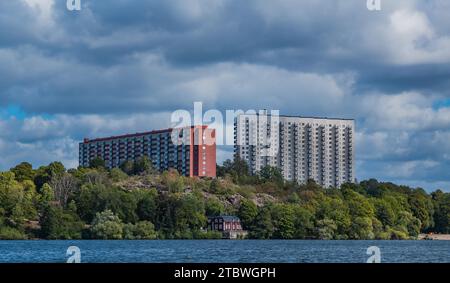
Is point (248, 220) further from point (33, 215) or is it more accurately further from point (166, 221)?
point (33, 215)

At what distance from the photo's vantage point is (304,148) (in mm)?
158625

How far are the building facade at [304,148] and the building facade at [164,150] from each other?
26.5 ft

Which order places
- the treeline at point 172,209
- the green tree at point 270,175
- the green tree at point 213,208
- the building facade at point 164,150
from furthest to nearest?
1. the green tree at point 270,175
2. the building facade at point 164,150
3. the green tree at point 213,208
4. the treeline at point 172,209

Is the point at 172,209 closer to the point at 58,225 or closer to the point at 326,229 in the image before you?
the point at 58,225

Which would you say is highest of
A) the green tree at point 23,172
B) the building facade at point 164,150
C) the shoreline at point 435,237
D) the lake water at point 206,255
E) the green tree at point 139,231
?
the building facade at point 164,150

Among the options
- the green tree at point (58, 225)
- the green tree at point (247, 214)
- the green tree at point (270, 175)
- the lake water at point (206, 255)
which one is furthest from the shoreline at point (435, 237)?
the green tree at point (58, 225)

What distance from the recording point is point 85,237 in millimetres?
96688

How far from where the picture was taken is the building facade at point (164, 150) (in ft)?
420

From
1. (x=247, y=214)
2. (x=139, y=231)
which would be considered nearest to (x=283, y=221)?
(x=247, y=214)

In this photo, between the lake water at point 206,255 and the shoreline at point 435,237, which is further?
the shoreline at point 435,237

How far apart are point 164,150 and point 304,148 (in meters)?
29.5

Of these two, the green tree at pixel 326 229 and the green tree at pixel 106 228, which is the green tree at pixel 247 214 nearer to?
the green tree at pixel 326 229
